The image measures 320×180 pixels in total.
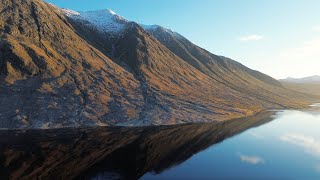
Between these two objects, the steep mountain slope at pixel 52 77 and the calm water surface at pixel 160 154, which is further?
the steep mountain slope at pixel 52 77

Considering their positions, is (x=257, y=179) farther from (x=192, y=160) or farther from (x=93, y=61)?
(x=93, y=61)

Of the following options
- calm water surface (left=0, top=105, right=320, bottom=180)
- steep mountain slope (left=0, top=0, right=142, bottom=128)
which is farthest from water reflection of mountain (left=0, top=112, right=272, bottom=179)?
steep mountain slope (left=0, top=0, right=142, bottom=128)

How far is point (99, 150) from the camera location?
75188mm

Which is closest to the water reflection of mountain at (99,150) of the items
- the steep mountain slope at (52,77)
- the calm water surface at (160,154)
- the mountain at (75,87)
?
the calm water surface at (160,154)

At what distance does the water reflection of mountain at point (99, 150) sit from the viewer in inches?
2286

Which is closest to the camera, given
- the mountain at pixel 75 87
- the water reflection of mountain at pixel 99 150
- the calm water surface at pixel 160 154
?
the water reflection of mountain at pixel 99 150

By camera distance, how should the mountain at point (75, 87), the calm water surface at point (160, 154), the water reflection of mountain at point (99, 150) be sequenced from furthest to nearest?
1. the mountain at point (75, 87)
2. the calm water surface at point (160, 154)
3. the water reflection of mountain at point (99, 150)

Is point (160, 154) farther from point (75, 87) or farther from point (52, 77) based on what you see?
point (52, 77)

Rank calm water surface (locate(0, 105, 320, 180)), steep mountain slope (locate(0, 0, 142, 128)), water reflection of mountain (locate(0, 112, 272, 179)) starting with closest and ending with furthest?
1. water reflection of mountain (locate(0, 112, 272, 179))
2. calm water surface (locate(0, 105, 320, 180))
3. steep mountain slope (locate(0, 0, 142, 128))

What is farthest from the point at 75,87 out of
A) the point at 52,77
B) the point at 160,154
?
the point at 160,154

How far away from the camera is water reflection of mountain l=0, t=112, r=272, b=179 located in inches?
2286

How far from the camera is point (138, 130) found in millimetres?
108125

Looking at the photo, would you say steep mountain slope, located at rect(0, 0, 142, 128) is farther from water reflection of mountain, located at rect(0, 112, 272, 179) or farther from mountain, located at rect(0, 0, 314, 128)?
water reflection of mountain, located at rect(0, 112, 272, 179)

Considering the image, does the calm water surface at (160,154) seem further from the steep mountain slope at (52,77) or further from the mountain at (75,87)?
the steep mountain slope at (52,77)
